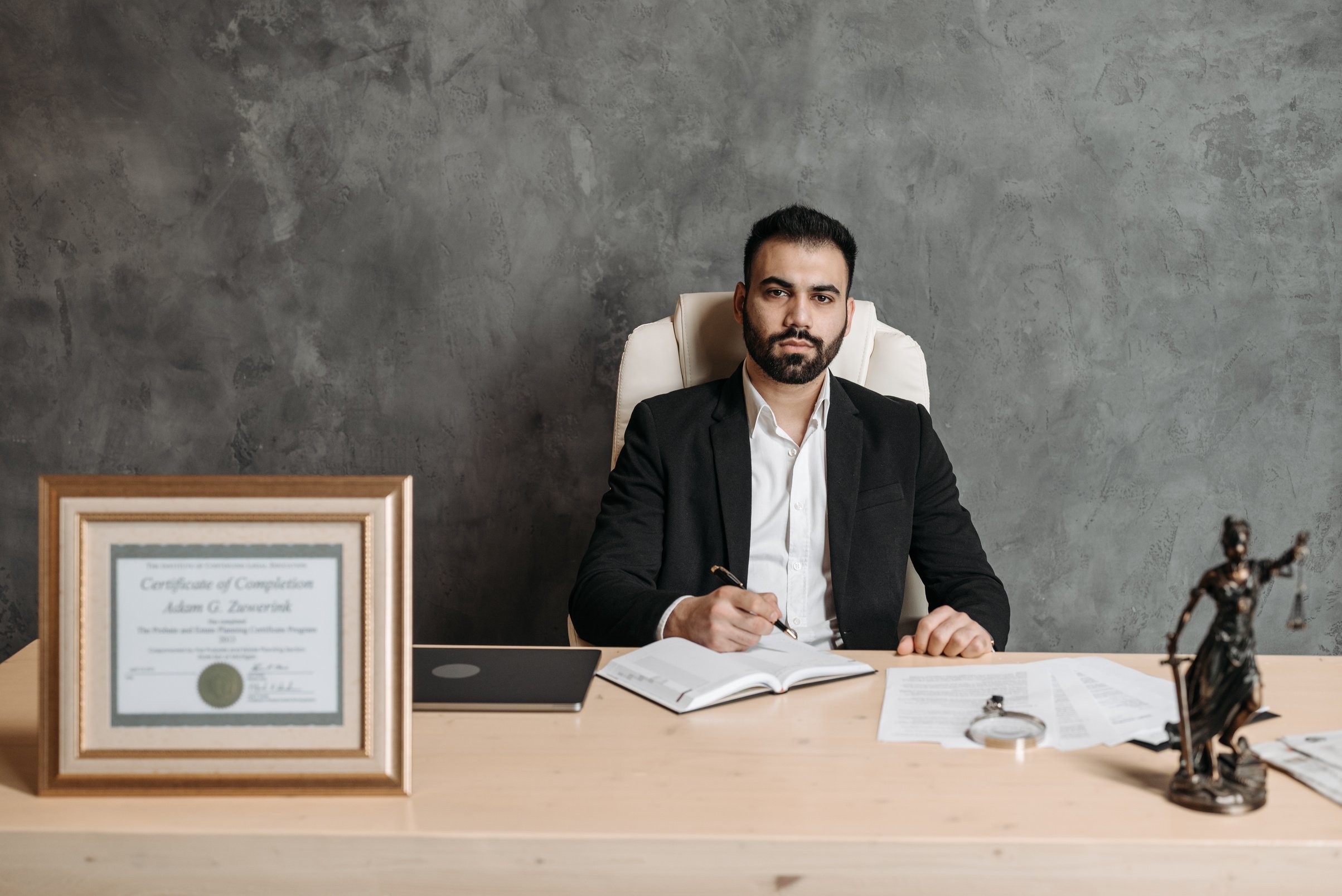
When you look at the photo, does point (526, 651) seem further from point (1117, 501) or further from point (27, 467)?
point (27, 467)

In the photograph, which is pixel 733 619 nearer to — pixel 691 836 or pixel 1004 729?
pixel 1004 729

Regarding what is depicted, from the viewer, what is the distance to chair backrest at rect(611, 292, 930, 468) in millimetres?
1887

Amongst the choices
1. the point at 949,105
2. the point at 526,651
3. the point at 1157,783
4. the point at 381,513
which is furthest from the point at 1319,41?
the point at 381,513

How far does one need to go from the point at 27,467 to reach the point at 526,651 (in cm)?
178

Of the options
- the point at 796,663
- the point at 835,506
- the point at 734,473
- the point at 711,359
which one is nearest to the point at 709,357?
the point at 711,359

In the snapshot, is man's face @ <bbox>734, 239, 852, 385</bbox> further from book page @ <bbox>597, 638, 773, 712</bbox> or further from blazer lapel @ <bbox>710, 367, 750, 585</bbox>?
book page @ <bbox>597, 638, 773, 712</bbox>

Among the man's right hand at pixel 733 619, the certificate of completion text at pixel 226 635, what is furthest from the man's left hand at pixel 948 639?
the certificate of completion text at pixel 226 635

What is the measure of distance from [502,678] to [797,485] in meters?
0.83

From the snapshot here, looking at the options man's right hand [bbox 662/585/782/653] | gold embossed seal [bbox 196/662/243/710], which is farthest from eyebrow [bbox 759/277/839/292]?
gold embossed seal [bbox 196/662/243/710]

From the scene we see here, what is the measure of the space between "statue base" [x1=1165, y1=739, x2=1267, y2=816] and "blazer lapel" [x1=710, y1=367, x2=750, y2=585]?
96cm

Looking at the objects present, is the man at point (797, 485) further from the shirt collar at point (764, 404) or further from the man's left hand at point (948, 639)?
the man's left hand at point (948, 639)

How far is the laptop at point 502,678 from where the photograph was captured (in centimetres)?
106

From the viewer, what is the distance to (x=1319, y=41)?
2238 mm

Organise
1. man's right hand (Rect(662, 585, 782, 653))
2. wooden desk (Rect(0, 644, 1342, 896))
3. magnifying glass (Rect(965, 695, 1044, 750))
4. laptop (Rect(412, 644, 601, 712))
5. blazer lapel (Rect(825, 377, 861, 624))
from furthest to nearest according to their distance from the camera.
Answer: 1. blazer lapel (Rect(825, 377, 861, 624))
2. man's right hand (Rect(662, 585, 782, 653))
3. laptop (Rect(412, 644, 601, 712))
4. magnifying glass (Rect(965, 695, 1044, 750))
5. wooden desk (Rect(0, 644, 1342, 896))
